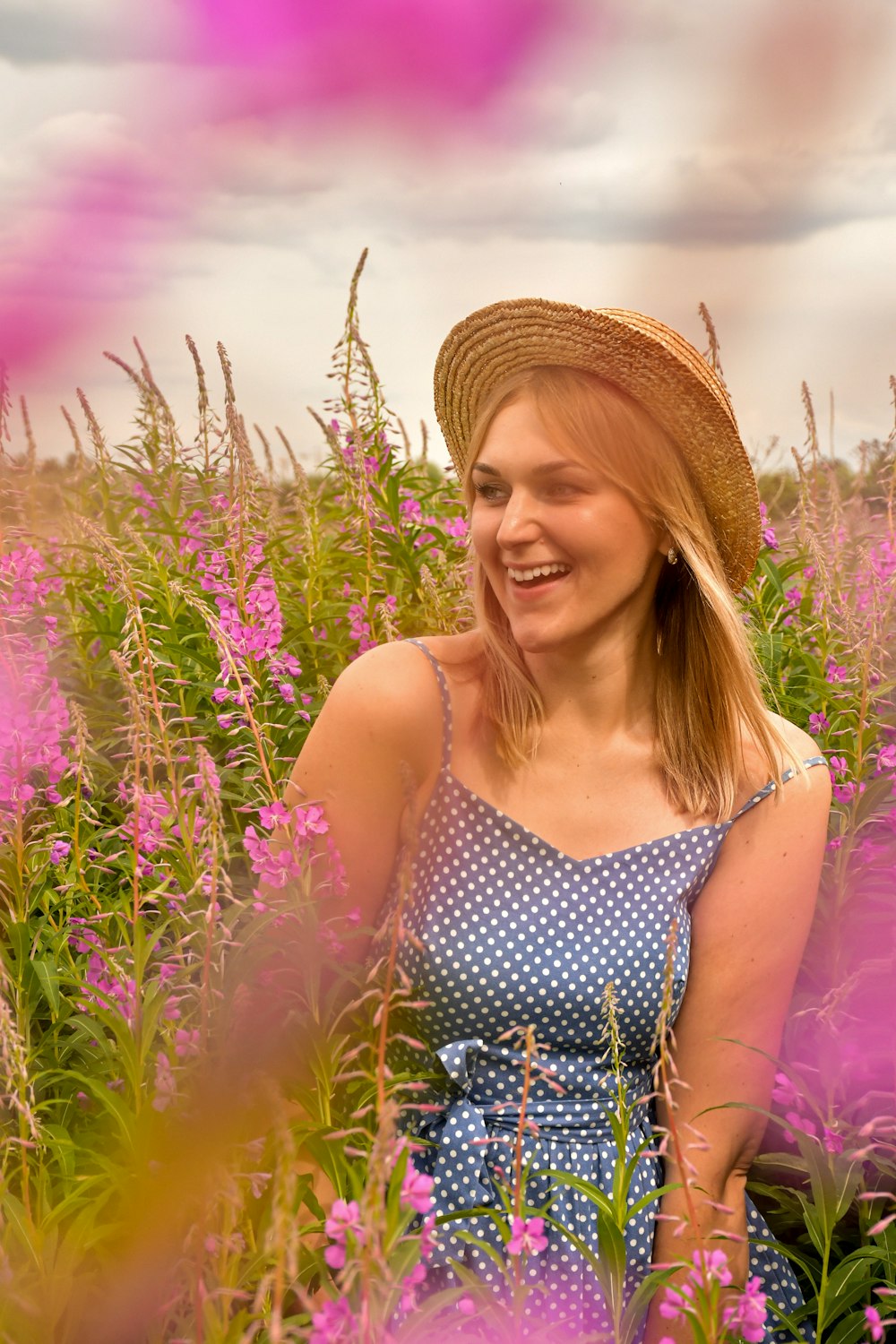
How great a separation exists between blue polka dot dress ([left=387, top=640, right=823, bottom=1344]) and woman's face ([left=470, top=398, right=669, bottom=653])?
0.30 m

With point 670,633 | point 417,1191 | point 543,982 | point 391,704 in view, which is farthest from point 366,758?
point 417,1191

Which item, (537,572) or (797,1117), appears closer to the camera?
(797,1117)

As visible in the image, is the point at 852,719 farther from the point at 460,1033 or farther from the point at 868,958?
the point at 460,1033

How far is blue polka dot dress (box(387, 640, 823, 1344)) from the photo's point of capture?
2.61 meters

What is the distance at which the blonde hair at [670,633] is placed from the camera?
262 cm

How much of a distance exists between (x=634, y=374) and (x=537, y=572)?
44 centimetres

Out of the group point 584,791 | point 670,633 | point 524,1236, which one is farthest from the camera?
point 670,633

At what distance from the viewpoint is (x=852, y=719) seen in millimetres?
3168

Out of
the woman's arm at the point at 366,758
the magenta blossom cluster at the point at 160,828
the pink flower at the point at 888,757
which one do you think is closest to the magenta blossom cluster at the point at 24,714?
the magenta blossom cluster at the point at 160,828

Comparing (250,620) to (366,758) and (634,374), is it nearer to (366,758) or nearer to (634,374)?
(366,758)

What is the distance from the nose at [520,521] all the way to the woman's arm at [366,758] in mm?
393

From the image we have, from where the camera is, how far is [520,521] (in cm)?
258

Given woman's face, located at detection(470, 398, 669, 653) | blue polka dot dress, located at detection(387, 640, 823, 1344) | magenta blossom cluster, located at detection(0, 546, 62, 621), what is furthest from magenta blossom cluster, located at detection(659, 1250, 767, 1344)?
magenta blossom cluster, located at detection(0, 546, 62, 621)

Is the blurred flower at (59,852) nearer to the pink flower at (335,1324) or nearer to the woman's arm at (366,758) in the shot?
the woman's arm at (366,758)
